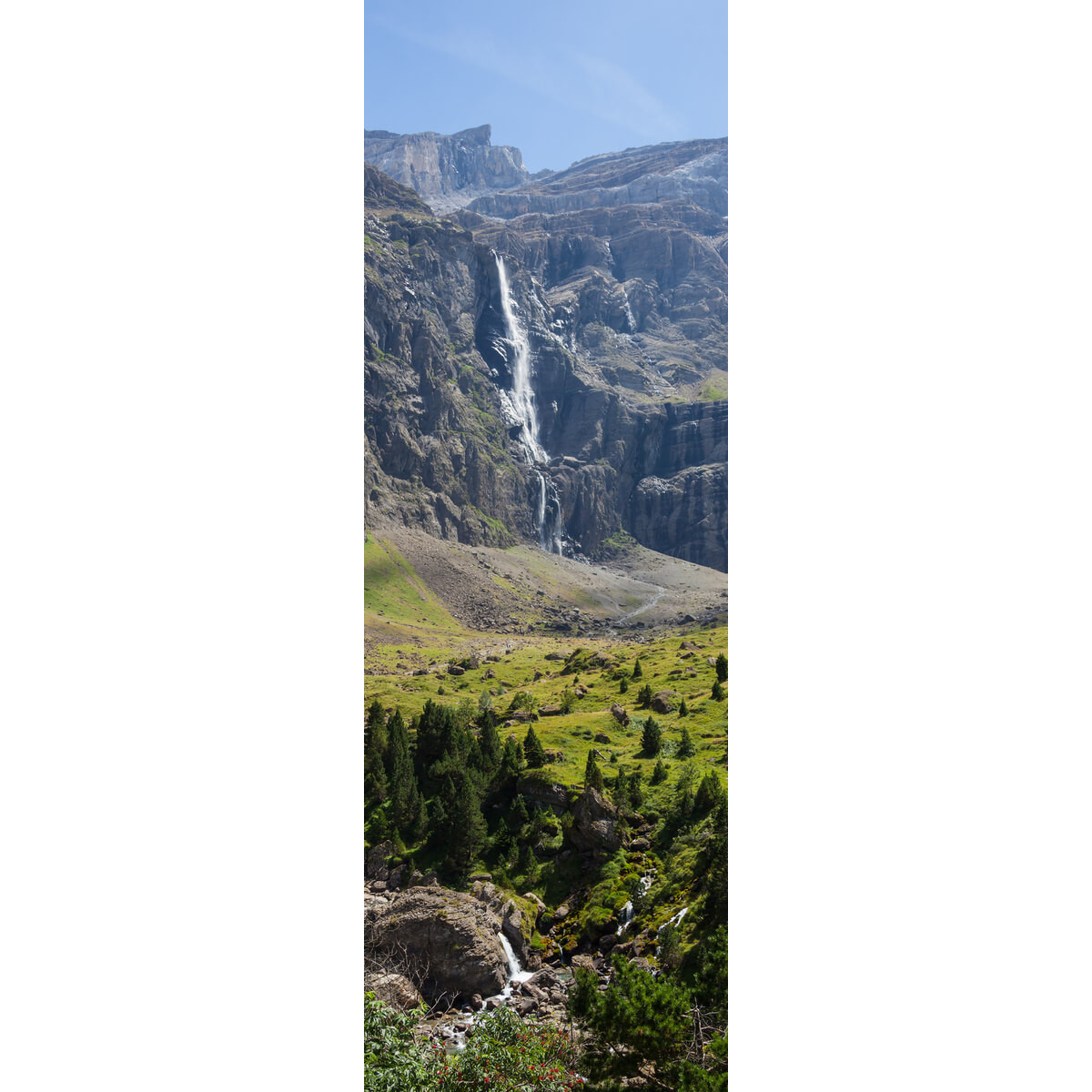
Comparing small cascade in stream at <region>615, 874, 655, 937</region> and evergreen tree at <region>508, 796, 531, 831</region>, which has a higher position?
evergreen tree at <region>508, 796, 531, 831</region>

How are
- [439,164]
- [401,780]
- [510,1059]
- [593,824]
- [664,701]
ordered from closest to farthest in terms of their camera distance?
[510,1059]
[593,824]
[401,780]
[664,701]
[439,164]

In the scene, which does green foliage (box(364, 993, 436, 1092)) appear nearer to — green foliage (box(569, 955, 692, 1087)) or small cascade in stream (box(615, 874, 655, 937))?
green foliage (box(569, 955, 692, 1087))

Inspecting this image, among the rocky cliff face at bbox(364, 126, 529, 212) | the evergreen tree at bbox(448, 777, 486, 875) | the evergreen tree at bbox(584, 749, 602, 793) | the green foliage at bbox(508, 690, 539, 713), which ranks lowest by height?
the evergreen tree at bbox(448, 777, 486, 875)

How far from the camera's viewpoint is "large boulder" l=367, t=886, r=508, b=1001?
669 cm

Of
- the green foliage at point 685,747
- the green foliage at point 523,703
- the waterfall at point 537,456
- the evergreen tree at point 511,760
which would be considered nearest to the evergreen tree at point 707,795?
the green foliage at point 685,747

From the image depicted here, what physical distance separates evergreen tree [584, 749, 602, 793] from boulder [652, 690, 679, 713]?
3.20 ft

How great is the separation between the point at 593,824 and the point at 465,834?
1.28m

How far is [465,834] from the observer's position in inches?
290

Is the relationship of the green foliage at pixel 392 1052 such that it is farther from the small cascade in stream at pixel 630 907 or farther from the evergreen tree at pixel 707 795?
the evergreen tree at pixel 707 795

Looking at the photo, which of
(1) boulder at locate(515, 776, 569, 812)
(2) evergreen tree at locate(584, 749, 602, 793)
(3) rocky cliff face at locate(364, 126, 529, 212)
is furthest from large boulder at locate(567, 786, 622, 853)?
(3) rocky cliff face at locate(364, 126, 529, 212)

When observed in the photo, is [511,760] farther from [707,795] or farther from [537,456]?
[537,456]

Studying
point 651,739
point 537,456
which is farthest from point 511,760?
point 537,456

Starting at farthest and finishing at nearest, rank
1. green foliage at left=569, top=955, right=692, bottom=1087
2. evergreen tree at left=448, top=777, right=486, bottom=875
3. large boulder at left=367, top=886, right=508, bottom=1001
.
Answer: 1. evergreen tree at left=448, top=777, right=486, bottom=875
2. large boulder at left=367, top=886, right=508, bottom=1001
3. green foliage at left=569, top=955, right=692, bottom=1087
